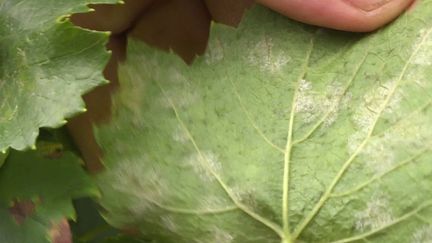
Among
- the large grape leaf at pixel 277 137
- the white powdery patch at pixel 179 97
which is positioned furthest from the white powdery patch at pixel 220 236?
the white powdery patch at pixel 179 97

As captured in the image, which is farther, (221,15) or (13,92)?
(221,15)

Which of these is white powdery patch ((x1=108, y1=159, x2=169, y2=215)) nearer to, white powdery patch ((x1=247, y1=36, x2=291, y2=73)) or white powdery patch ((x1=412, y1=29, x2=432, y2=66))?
white powdery patch ((x1=247, y1=36, x2=291, y2=73))

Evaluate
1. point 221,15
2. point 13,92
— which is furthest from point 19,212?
point 221,15

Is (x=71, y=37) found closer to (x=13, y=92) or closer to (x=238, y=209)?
(x=13, y=92)

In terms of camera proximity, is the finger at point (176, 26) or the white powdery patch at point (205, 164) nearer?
the white powdery patch at point (205, 164)

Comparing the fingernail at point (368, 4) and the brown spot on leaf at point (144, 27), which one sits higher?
the fingernail at point (368, 4)

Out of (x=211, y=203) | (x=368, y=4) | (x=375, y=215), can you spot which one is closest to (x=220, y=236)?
(x=211, y=203)

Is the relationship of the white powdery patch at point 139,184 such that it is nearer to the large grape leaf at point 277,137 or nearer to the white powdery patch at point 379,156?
the large grape leaf at point 277,137
